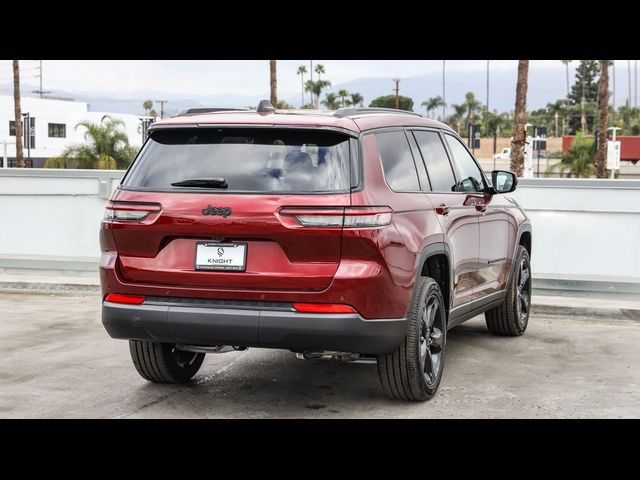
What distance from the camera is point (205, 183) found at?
5.87m

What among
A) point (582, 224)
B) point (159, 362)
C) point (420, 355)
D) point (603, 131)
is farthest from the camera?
point (603, 131)

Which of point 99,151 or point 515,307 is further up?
Answer: point 99,151

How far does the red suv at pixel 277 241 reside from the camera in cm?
563

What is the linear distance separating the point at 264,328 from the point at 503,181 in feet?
10.6

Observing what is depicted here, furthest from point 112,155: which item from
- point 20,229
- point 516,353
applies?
point 516,353

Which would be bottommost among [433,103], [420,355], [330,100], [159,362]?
[159,362]

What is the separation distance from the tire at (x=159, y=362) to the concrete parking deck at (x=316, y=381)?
0.09 metres

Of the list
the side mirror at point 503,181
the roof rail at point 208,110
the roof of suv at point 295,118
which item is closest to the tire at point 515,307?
the side mirror at point 503,181

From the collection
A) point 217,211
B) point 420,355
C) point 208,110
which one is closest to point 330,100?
point 208,110

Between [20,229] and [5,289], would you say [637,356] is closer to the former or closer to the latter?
[5,289]

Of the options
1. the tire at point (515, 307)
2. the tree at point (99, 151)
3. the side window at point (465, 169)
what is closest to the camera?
the side window at point (465, 169)

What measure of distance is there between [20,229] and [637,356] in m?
8.70

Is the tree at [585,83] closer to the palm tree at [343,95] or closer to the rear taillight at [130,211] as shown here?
the palm tree at [343,95]

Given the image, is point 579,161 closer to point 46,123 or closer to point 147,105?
point 46,123
